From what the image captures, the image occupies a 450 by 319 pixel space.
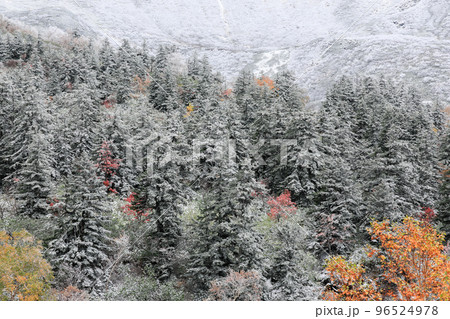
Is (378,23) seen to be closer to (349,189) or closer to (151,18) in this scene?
(151,18)

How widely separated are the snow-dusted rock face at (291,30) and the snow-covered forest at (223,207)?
177 feet

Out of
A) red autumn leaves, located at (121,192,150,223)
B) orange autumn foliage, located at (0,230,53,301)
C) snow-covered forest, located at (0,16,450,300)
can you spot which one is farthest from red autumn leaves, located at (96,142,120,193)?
orange autumn foliage, located at (0,230,53,301)

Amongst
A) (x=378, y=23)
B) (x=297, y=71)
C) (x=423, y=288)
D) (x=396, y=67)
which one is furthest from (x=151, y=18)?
(x=423, y=288)

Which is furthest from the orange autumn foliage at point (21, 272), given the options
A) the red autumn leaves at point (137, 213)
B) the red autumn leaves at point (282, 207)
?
the red autumn leaves at point (282, 207)

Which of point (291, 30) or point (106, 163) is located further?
point (291, 30)

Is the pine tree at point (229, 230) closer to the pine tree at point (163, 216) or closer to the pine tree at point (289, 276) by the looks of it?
the pine tree at point (289, 276)

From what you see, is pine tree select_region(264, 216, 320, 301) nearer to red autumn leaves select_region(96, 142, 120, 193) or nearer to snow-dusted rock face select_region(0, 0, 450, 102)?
red autumn leaves select_region(96, 142, 120, 193)

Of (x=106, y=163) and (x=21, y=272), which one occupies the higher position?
(x=21, y=272)

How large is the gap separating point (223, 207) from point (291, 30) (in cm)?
14362

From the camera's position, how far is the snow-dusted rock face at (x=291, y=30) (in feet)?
293

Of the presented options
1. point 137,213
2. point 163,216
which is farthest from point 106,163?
point 163,216

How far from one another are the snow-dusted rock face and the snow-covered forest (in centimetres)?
5392

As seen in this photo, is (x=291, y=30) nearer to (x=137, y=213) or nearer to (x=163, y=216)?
(x=137, y=213)

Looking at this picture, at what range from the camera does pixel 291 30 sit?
143m
